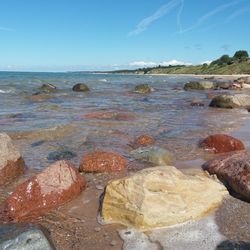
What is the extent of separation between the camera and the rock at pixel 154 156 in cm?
634

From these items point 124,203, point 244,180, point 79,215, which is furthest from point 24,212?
point 244,180

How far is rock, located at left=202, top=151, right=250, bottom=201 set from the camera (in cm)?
458

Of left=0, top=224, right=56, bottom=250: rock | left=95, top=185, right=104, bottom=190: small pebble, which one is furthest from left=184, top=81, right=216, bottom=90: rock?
left=0, top=224, right=56, bottom=250: rock

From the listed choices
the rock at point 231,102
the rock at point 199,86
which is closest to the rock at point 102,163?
the rock at point 231,102

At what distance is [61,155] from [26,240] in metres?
3.68

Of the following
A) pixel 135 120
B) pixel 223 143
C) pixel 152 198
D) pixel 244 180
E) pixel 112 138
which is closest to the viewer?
pixel 152 198

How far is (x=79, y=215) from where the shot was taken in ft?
14.0

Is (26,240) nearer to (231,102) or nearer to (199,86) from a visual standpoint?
(231,102)

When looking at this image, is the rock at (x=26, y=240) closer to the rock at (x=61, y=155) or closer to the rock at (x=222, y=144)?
Result: the rock at (x=61, y=155)

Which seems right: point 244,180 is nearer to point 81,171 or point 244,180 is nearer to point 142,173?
point 142,173

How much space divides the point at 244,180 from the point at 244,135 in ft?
14.5

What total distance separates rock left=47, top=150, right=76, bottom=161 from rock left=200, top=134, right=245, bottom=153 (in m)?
2.57

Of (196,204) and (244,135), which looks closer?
(196,204)

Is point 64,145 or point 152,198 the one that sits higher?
point 152,198
